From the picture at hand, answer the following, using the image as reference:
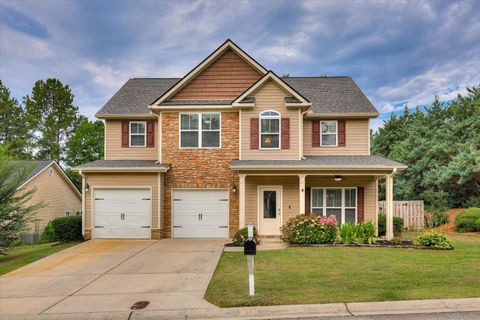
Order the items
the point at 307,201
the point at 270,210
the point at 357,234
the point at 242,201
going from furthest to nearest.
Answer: the point at 307,201
the point at 270,210
the point at 242,201
the point at 357,234

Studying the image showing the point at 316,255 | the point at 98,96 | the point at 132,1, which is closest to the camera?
the point at 316,255

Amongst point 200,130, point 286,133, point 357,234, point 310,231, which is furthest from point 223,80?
point 357,234

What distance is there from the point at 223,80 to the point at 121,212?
7.71 metres

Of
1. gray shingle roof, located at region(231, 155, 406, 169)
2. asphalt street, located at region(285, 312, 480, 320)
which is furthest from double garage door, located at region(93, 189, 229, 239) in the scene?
asphalt street, located at region(285, 312, 480, 320)

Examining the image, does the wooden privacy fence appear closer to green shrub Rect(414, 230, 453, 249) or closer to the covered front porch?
the covered front porch

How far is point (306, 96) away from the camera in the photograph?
726 inches

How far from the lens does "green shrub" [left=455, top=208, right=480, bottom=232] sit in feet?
56.5

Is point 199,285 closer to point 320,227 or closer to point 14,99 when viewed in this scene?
point 320,227

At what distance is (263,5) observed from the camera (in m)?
15.1

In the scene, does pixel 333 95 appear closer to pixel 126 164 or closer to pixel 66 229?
pixel 126 164

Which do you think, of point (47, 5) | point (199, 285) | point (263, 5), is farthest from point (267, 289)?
point (47, 5)

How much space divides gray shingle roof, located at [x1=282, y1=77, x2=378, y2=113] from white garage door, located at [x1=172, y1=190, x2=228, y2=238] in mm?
6503

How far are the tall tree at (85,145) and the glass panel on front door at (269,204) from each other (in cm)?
2438

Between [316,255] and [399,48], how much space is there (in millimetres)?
15311
